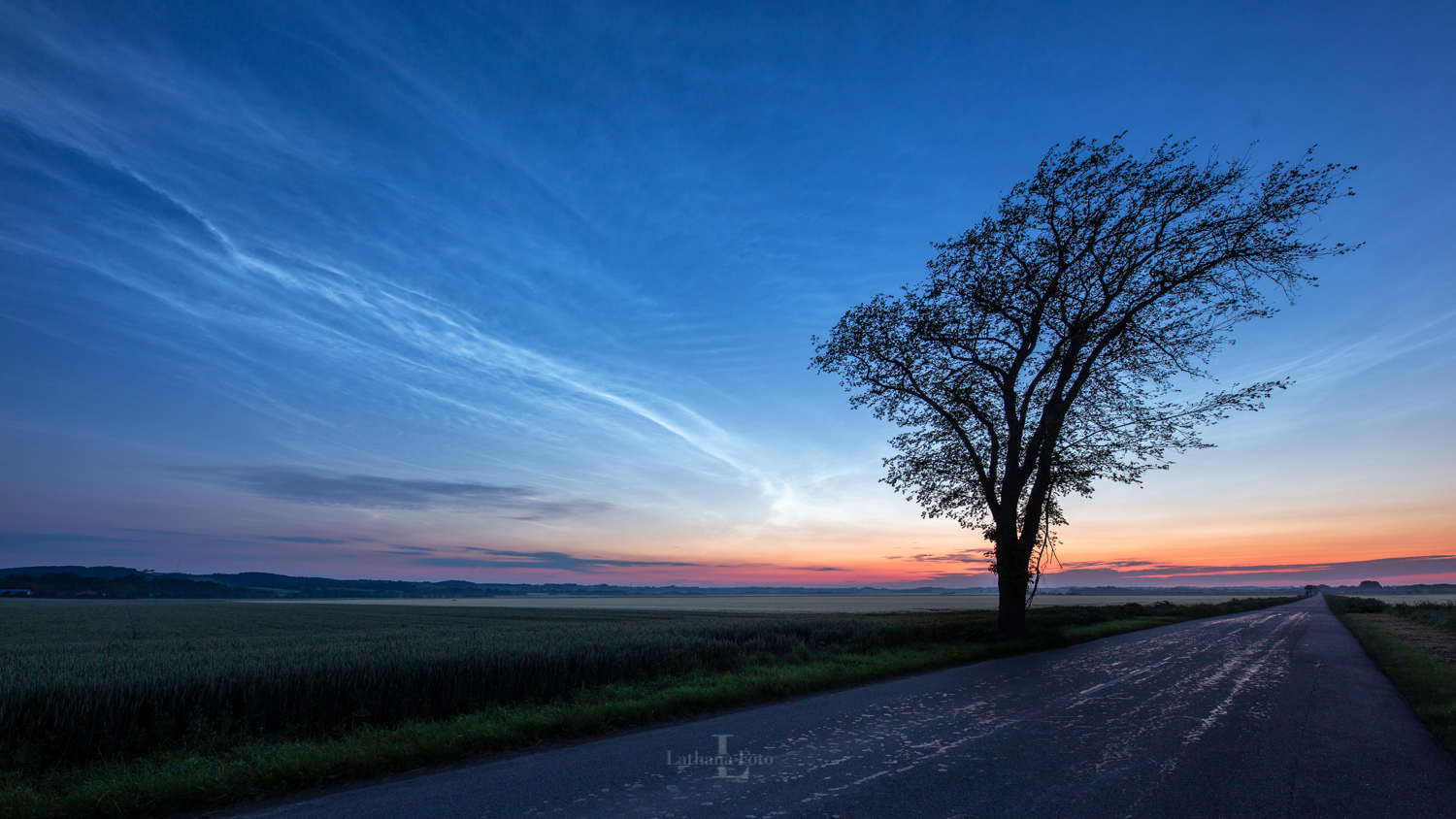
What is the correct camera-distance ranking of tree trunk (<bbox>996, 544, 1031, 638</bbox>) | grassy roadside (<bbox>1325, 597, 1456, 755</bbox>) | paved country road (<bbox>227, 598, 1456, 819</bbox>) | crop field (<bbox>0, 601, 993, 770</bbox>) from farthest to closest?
tree trunk (<bbox>996, 544, 1031, 638</bbox>) → grassy roadside (<bbox>1325, 597, 1456, 755</bbox>) → crop field (<bbox>0, 601, 993, 770</bbox>) → paved country road (<bbox>227, 598, 1456, 819</bbox>)

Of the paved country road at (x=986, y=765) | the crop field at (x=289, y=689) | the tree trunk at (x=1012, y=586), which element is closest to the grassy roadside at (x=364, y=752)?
the paved country road at (x=986, y=765)

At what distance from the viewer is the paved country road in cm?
554

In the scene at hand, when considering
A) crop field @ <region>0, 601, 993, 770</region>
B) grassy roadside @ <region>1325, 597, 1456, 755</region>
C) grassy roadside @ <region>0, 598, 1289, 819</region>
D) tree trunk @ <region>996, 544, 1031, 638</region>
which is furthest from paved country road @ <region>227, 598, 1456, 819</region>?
tree trunk @ <region>996, 544, 1031, 638</region>

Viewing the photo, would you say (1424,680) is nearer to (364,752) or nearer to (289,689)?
(364,752)

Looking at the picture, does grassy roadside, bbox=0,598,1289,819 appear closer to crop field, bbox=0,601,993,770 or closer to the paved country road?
the paved country road

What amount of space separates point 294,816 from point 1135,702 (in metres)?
11.1

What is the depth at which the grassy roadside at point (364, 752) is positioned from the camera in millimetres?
6160

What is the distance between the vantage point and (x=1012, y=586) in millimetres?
22000

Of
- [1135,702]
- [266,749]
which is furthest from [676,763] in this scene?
[1135,702]

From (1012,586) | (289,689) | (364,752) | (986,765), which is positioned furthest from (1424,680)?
(289,689)

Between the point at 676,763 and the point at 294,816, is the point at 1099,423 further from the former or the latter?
the point at 294,816

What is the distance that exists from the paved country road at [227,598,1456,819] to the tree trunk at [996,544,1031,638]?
1056 cm

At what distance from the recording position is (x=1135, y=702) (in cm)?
1021

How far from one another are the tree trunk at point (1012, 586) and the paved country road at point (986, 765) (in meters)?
10.6
